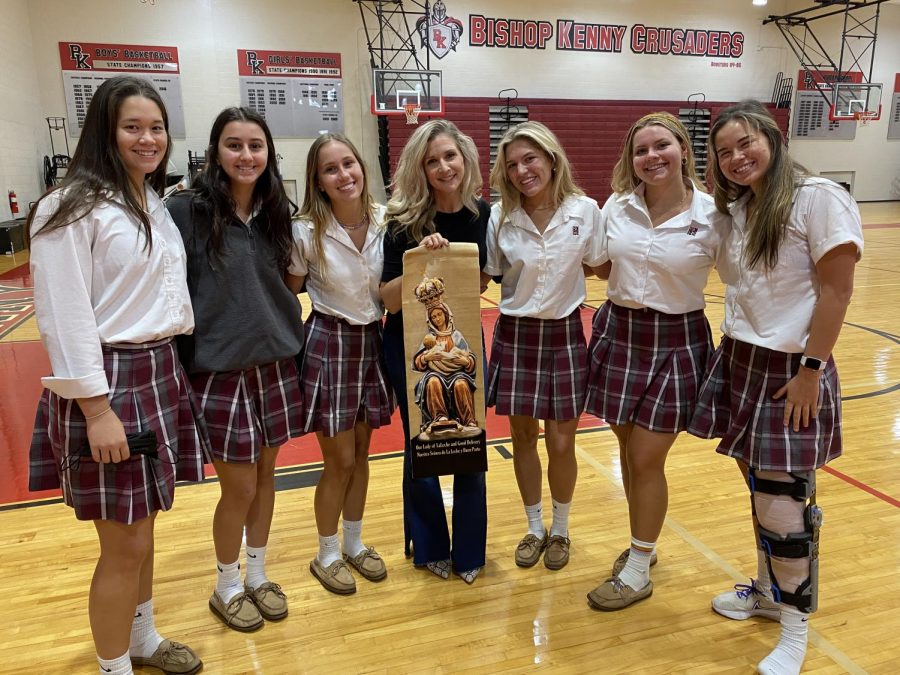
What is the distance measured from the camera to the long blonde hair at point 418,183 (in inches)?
82.1

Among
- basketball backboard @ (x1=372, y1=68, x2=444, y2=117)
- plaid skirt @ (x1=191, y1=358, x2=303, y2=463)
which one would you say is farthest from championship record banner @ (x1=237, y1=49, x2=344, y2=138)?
plaid skirt @ (x1=191, y1=358, x2=303, y2=463)

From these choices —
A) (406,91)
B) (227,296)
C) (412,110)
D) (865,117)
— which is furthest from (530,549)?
(865,117)

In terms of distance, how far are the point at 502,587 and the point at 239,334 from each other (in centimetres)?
132

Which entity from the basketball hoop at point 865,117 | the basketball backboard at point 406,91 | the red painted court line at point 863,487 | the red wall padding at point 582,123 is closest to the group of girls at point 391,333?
the red painted court line at point 863,487

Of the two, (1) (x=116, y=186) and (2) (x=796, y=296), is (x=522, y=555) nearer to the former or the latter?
(2) (x=796, y=296)

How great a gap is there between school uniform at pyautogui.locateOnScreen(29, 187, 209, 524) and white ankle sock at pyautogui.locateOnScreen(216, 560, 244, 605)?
0.58 metres

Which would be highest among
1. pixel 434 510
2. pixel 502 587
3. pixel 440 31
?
pixel 440 31

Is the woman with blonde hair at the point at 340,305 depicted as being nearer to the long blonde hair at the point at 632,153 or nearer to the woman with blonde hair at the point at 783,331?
the long blonde hair at the point at 632,153

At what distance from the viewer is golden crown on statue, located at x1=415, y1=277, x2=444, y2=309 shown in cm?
206

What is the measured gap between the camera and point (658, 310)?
204 cm

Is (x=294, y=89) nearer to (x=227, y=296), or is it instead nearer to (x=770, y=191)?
(x=227, y=296)

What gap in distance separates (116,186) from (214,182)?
34 centimetres

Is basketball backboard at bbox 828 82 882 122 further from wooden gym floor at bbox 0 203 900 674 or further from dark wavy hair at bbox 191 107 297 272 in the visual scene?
dark wavy hair at bbox 191 107 297 272

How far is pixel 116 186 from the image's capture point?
60.7 inches
